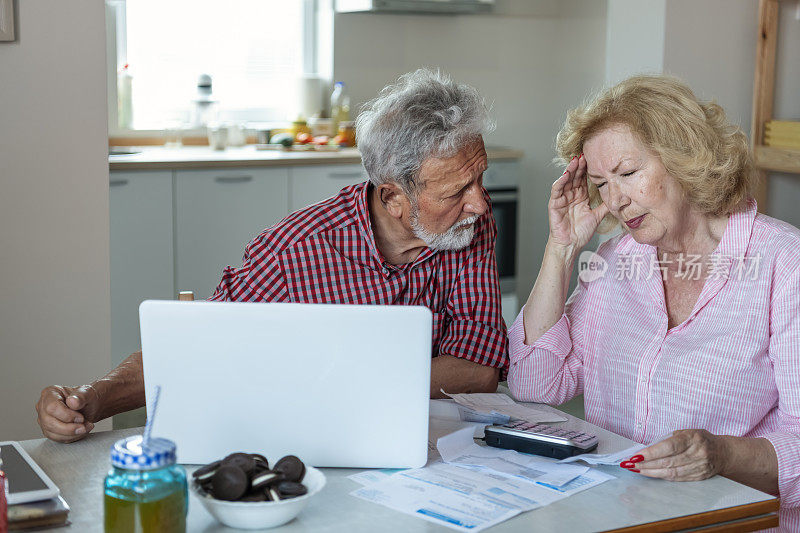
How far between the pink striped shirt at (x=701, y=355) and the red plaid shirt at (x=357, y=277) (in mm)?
152

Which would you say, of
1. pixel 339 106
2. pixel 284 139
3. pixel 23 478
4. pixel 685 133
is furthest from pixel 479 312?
pixel 339 106

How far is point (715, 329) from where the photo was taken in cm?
175

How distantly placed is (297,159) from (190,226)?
0.56m

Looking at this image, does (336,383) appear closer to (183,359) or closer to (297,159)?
(183,359)

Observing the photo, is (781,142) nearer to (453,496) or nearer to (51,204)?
(51,204)

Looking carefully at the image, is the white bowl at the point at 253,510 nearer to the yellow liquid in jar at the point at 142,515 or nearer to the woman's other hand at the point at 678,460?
the yellow liquid in jar at the point at 142,515

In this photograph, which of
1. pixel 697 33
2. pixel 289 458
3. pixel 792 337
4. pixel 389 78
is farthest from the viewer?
pixel 389 78

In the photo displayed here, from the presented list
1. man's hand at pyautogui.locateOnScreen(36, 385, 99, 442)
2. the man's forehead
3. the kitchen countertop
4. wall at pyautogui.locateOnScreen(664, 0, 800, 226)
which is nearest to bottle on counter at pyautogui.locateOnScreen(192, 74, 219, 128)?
the kitchen countertop

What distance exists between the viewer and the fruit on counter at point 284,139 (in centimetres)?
459

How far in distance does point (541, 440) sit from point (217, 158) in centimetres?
293

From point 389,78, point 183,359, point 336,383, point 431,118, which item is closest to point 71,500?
point 183,359

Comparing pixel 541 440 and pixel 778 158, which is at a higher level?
pixel 778 158

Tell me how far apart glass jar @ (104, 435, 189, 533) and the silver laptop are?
0.86ft

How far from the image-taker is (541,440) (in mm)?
1497
